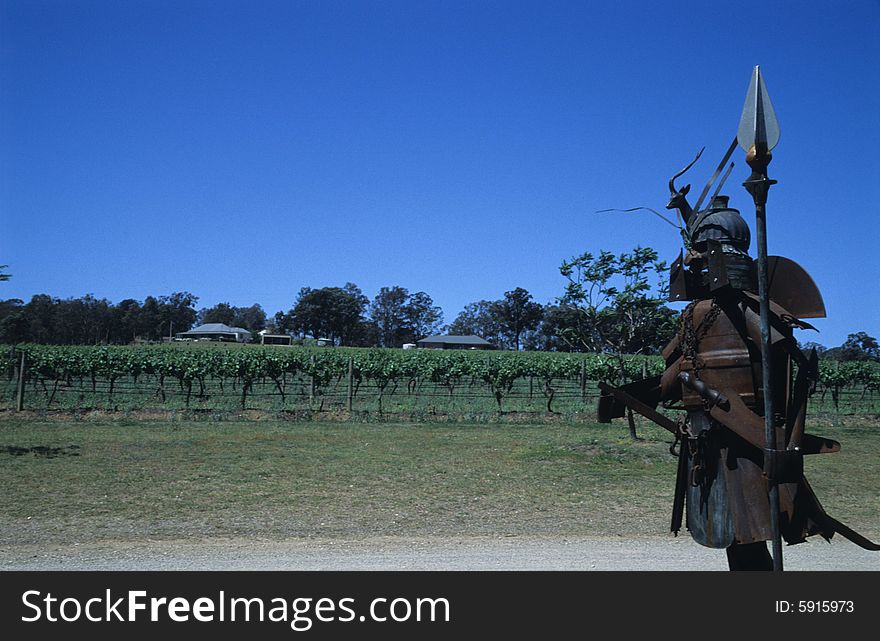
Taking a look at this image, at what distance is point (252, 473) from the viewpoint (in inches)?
418

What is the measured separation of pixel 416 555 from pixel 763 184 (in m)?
4.18

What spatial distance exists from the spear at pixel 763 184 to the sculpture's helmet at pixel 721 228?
99cm

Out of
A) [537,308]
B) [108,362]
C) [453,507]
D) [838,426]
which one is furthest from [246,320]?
[453,507]

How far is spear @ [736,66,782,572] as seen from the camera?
3.13 meters

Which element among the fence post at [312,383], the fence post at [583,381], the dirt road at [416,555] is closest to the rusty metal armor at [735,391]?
the dirt road at [416,555]

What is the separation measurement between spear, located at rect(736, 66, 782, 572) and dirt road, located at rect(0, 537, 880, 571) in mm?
2558

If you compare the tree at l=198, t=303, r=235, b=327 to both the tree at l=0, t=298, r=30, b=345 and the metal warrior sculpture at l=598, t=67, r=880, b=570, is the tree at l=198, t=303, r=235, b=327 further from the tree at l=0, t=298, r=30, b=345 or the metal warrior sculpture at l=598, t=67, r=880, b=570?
the metal warrior sculpture at l=598, t=67, r=880, b=570

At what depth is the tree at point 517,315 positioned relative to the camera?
100875 mm

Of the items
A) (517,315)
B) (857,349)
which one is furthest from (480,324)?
(857,349)

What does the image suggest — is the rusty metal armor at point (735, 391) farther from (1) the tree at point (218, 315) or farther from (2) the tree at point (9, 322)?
(1) the tree at point (218, 315)

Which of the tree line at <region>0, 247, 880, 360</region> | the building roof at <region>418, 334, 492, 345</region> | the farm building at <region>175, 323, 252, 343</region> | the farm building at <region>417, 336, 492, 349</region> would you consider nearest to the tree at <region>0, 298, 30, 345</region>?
the tree line at <region>0, 247, 880, 360</region>

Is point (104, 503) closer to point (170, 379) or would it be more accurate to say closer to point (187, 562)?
point (187, 562)

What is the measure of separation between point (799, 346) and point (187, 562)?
15.5 feet

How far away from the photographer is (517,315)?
101625mm
